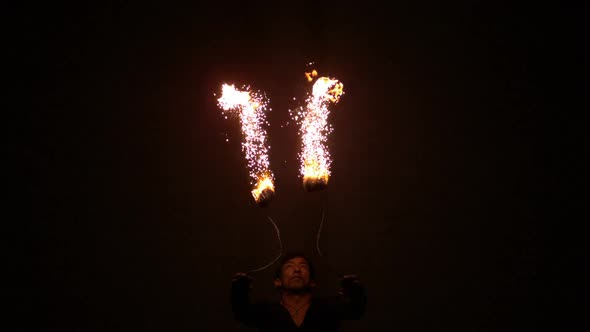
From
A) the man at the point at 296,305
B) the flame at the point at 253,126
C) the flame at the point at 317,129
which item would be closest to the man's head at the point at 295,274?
the man at the point at 296,305

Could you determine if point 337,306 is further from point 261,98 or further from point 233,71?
point 233,71

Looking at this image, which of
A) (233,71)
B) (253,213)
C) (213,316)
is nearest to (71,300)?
(213,316)

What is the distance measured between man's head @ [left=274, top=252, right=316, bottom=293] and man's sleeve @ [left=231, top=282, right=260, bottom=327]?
0.51ft

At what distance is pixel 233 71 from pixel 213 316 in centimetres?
146

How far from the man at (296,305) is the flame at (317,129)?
394 millimetres

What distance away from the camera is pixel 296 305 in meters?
2.09

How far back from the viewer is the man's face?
2076 millimetres

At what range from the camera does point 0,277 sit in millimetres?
2627

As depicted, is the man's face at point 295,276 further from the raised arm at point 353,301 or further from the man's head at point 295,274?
the raised arm at point 353,301

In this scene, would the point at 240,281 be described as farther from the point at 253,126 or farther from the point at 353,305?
the point at 253,126

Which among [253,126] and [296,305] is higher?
[253,126]

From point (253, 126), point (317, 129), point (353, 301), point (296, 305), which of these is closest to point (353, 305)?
point (353, 301)

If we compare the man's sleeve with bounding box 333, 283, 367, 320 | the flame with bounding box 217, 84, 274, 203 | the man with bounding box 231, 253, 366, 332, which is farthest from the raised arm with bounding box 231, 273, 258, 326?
the flame with bounding box 217, 84, 274, 203

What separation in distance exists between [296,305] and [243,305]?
0.77 ft
